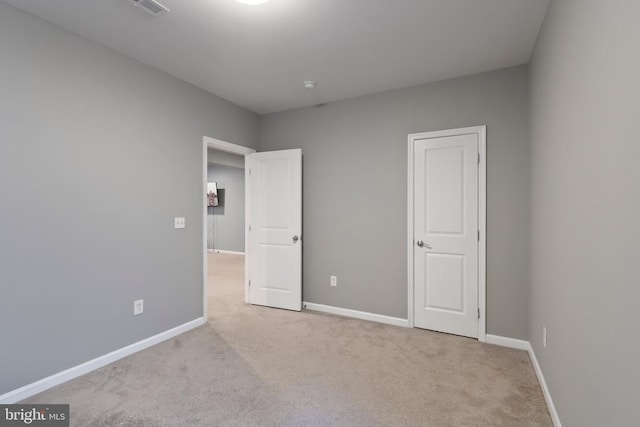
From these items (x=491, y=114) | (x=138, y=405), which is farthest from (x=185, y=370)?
(x=491, y=114)

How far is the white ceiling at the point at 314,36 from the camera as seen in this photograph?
1982 millimetres

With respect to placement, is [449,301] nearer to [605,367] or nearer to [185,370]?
[605,367]

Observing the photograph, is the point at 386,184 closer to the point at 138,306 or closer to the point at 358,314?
the point at 358,314

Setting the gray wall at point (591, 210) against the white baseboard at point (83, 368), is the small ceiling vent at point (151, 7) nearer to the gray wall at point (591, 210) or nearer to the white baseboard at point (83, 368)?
the gray wall at point (591, 210)

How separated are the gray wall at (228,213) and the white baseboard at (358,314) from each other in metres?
5.15

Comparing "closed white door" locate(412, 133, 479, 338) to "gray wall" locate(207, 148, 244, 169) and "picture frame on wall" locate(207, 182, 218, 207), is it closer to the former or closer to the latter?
"gray wall" locate(207, 148, 244, 169)

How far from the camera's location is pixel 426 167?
3135mm

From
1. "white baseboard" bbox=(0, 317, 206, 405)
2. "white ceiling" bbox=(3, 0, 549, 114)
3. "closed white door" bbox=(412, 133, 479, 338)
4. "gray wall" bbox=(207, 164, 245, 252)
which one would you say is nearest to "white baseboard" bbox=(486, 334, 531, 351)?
"closed white door" bbox=(412, 133, 479, 338)

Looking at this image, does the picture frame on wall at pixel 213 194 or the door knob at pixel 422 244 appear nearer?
the door knob at pixel 422 244

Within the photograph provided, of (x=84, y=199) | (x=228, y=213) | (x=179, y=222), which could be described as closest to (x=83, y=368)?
(x=84, y=199)

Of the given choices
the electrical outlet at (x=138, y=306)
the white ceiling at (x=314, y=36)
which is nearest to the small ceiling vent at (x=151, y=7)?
the white ceiling at (x=314, y=36)

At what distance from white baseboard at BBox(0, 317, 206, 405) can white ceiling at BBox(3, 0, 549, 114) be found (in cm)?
252

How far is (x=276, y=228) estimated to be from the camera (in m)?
3.91

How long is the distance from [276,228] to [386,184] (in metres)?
1.51
